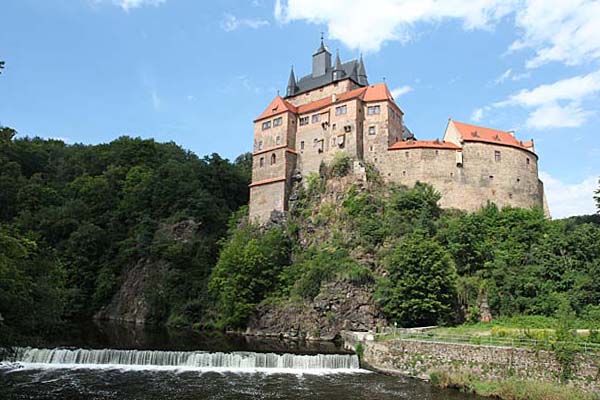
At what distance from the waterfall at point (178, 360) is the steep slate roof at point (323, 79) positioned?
39669mm

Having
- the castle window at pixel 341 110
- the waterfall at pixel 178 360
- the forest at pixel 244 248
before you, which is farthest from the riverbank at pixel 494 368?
the castle window at pixel 341 110

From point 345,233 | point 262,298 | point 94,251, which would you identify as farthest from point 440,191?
point 94,251

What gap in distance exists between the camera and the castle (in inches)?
2007

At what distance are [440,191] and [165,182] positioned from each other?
3528 cm

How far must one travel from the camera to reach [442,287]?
114 ft

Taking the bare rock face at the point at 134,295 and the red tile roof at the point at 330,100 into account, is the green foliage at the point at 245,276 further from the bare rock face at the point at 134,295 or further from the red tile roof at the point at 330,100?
the red tile roof at the point at 330,100

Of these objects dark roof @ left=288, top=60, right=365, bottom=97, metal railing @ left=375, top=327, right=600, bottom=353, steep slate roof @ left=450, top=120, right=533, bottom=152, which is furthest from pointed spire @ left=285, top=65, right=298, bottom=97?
metal railing @ left=375, top=327, right=600, bottom=353

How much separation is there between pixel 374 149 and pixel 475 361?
3278 centimetres

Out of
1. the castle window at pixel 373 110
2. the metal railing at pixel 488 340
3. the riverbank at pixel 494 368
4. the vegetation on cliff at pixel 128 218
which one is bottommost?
the riverbank at pixel 494 368

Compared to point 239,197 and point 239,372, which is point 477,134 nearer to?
point 239,197

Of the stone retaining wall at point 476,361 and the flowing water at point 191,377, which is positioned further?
the flowing water at point 191,377

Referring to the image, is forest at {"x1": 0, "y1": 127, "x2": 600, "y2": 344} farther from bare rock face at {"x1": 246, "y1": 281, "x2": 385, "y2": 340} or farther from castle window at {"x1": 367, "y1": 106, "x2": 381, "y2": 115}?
castle window at {"x1": 367, "y1": 106, "x2": 381, "y2": 115}

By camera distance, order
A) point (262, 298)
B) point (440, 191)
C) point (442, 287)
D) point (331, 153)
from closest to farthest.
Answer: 1. point (442, 287)
2. point (262, 298)
3. point (440, 191)
4. point (331, 153)

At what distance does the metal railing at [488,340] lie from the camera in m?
20.7
